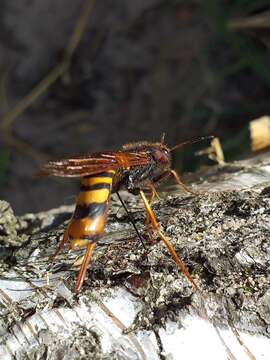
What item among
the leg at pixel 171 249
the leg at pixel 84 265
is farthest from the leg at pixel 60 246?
the leg at pixel 171 249

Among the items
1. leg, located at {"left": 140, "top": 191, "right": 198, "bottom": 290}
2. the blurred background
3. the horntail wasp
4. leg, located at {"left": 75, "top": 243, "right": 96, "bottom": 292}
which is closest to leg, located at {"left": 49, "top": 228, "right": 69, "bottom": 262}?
the horntail wasp

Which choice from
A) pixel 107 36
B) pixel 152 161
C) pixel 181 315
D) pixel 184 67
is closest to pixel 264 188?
pixel 152 161

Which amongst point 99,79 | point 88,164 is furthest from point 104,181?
point 99,79

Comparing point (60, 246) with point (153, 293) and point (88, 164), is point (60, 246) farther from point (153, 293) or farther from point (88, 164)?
point (153, 293)

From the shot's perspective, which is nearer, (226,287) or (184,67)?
(226,287)

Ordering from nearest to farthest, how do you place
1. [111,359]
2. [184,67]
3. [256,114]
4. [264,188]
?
[111,359]
[264,188]
[256,114]
[184,67]

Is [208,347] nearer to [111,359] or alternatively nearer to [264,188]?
[111,359]

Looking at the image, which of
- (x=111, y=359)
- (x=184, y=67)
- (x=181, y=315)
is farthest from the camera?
(x=184, y=67)

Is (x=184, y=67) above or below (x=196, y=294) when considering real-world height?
above

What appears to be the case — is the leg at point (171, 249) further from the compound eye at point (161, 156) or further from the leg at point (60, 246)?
the compound eye at point (161, 156)
